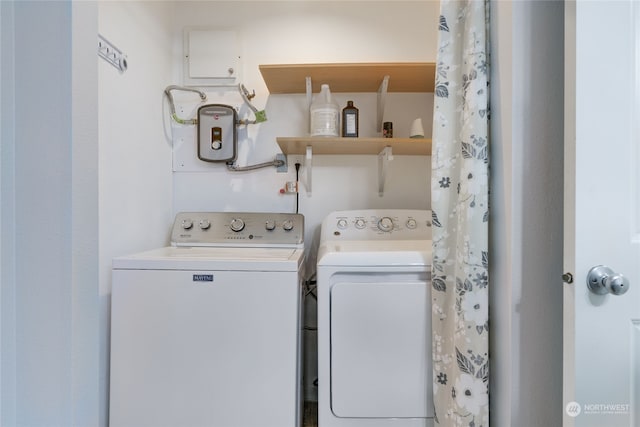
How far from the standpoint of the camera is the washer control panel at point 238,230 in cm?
176

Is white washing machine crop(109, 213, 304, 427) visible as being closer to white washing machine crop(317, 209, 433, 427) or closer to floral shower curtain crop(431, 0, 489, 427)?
white washing machine crop(317, 209, 433, 427)

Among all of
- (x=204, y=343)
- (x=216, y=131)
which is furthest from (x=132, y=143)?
(x=204, y=343)

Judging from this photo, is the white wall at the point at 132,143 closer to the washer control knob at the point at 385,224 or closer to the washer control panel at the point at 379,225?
the washer control panel at the point at 379,225

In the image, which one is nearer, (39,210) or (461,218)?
(39,210)

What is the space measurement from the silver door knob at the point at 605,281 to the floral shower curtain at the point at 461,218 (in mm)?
283

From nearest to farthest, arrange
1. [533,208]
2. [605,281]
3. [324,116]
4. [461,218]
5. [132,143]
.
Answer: [605,281] < [533,208] < [461,218] < [132,143] < [324,116]

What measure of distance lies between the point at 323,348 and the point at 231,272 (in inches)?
18.8

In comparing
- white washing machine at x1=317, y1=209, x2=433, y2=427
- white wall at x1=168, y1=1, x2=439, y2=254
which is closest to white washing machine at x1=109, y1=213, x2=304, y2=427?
white washing machine at x1=317, y1=209, x2=433, y2=427

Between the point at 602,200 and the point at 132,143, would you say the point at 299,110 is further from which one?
the point at 602,200

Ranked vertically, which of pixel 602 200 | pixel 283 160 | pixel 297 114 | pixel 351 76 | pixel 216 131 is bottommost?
pixel 602 200

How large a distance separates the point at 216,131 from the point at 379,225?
1136 mm

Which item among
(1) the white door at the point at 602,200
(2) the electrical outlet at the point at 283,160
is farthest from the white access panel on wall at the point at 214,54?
(1) the white door at the point at 602,200

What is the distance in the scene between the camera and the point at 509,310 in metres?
0.98

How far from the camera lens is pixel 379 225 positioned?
175cm
